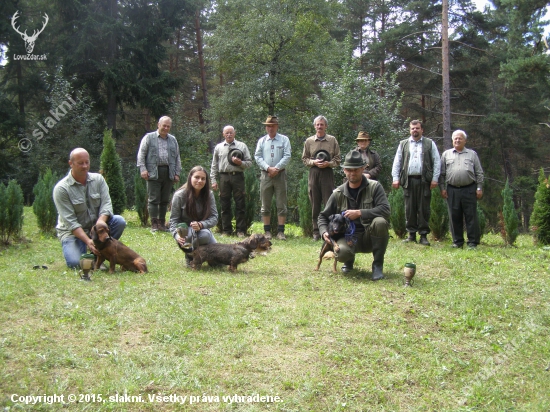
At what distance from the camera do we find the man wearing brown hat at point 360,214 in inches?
229

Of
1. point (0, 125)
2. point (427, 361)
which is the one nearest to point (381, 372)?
point (427, 361)

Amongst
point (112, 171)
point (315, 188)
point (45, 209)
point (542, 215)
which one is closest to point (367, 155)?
point (315, 188)

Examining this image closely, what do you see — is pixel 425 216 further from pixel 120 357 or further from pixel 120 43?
pixel 120 43

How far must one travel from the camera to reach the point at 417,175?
8555 mm

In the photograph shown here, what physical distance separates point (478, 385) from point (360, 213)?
274 cm

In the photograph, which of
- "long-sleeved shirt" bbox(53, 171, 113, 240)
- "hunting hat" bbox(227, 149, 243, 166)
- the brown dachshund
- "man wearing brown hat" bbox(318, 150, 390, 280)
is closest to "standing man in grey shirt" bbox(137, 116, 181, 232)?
"hunting hat" bbox(227, 149, 243, 166)

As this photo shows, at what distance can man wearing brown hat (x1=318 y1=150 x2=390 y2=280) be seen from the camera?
5.82 m

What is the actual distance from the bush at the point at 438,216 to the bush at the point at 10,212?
8.04 meters

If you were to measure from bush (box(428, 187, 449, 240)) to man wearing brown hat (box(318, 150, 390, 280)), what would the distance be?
3.80 m

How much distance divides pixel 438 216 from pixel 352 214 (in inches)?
170

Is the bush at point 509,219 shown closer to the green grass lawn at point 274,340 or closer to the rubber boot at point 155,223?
the green grass lawn at point 274,340

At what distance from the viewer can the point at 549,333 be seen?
4270mm

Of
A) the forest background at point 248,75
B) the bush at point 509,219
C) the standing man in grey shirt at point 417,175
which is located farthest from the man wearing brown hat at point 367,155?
the forest background at point 248,75

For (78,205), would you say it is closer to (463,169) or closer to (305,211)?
(305,211)
